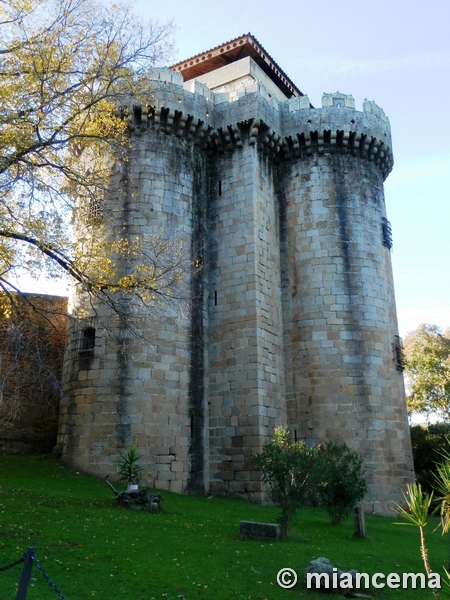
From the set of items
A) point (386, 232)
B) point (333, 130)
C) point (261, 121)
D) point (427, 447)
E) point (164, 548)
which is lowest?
point (164, 548)

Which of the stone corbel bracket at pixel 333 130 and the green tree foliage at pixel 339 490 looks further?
the stone corbel bracket at pixel 333 130

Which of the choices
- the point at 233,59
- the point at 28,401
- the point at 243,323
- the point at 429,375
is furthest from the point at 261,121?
the point at 429,375

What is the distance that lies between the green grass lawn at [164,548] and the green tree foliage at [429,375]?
20.1 metres

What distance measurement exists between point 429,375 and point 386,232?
52.8ft

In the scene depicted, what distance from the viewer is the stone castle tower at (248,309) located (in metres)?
16.1

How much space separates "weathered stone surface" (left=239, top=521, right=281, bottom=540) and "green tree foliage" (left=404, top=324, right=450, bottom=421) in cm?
2432

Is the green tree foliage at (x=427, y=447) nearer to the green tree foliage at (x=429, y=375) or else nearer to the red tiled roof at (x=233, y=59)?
the green tree foliage at (x=429, y=375)

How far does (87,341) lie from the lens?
55.2 ft

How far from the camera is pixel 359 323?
18344 millimetres

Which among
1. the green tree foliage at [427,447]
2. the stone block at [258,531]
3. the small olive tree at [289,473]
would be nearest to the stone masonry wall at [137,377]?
the small olive tree at [289,473]

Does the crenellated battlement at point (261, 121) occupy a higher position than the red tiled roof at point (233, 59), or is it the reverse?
the red tiled roof at point (233, 59)

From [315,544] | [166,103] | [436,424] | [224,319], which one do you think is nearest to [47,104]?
[166,103]

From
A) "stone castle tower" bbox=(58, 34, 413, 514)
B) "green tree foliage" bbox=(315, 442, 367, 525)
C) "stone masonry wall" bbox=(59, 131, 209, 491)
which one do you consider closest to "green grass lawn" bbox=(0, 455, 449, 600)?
"green tree foliage" bbox=(315, 442, 367, 525)

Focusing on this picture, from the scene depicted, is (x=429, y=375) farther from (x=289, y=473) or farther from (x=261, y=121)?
(x=289, y=473)
